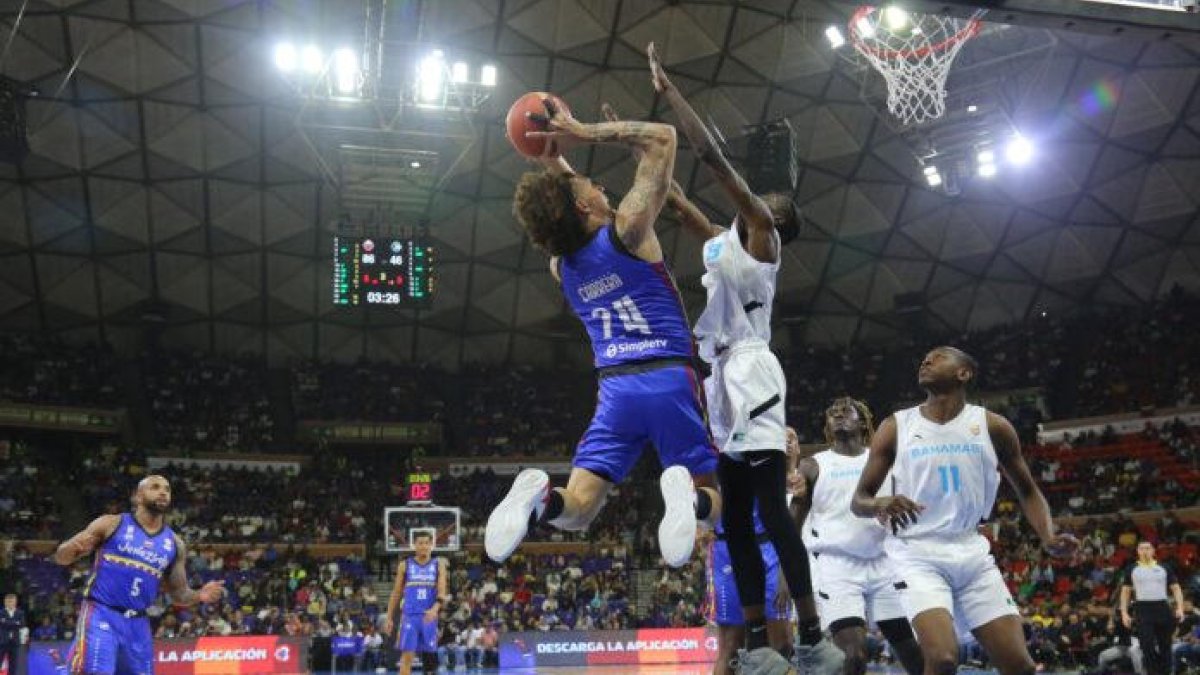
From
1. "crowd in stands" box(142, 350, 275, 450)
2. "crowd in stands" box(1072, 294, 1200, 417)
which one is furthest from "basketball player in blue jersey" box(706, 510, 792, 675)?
"crowd in stands" box(142, 350, 275, 450)

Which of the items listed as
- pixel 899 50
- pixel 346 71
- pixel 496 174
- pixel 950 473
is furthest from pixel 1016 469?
pixel 496 174

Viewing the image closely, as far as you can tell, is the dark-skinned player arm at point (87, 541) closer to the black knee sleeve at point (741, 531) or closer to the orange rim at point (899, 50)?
the black knee sleeve at point (741, 531)

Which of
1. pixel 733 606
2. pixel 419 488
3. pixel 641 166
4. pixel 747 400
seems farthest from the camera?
pixel 419 488

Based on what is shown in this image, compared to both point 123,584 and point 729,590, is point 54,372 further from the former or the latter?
point 729,590

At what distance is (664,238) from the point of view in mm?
34844

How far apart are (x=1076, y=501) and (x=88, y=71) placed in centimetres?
2741

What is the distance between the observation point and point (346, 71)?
2258 centimetres

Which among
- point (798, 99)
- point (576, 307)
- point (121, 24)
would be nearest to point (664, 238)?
point (798, 99)

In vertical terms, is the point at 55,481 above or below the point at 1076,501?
above

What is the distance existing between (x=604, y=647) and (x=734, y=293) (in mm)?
19897

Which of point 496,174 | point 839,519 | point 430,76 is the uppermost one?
point 496,174

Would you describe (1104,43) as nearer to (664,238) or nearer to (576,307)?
(664,238)

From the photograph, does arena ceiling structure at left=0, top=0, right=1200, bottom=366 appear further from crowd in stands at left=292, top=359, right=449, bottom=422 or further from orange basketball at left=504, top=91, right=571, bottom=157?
orange basketball at left=504, top=91, right=571, bottom=157

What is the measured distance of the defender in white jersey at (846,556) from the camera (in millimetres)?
7672
